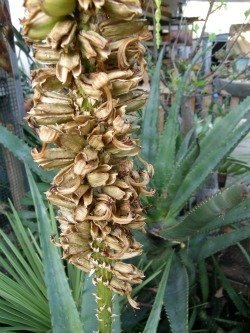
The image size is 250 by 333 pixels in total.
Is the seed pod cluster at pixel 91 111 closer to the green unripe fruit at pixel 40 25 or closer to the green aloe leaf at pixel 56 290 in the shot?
the green unripe fruit at pixel 40 25

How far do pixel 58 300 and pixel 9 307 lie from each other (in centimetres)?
44

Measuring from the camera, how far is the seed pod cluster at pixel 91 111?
0.43m

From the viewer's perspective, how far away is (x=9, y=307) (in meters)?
1.03

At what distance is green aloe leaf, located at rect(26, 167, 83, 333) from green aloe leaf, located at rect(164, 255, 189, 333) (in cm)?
27

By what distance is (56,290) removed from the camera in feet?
2.16

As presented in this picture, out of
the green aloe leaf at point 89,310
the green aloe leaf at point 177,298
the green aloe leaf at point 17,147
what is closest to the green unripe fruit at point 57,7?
the green aloe leaf at point 89,310

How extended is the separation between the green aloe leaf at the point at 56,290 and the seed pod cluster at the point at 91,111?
0.14 metres

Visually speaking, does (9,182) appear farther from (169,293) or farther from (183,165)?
(169,293)

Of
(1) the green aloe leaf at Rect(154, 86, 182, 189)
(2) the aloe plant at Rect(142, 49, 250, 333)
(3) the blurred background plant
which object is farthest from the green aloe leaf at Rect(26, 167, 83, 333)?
(1) the green aloe leaf at Rect(154, 86, 182, 189)

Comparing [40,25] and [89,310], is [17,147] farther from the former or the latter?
[40,25]

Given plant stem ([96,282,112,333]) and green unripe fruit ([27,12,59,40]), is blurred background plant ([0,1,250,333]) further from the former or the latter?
green unripe fruit ([27,12,59,40])

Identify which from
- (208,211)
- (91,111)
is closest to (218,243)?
(208,211)

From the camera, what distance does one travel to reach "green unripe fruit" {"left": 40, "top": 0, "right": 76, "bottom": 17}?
405mm

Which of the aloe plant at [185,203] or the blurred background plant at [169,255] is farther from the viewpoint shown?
the aloe plant at [185,203]
